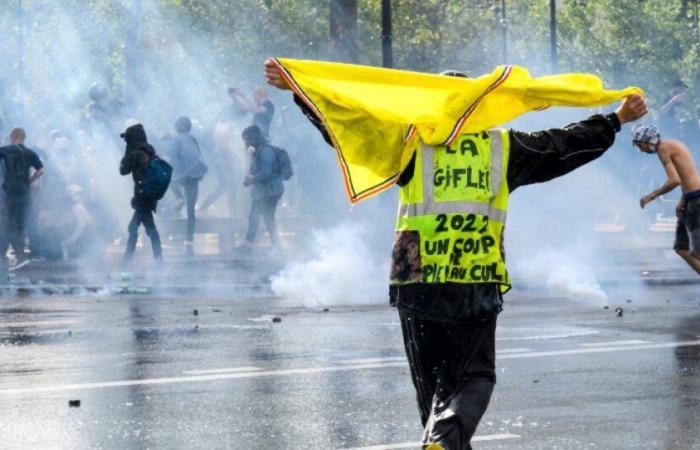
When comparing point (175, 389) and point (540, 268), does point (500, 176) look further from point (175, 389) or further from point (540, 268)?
point (540, 268)

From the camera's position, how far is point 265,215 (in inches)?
813

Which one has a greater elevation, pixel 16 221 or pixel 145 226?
pixel 16 221

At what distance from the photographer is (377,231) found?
2136cm

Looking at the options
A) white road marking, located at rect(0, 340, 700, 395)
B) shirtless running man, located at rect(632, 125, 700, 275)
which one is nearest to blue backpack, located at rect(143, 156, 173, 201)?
shirtless running man, located at rect(632, 125, 700, 275)

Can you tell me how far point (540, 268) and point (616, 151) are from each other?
11.0m

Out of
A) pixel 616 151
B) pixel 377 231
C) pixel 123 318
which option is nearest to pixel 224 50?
pixel 616 151

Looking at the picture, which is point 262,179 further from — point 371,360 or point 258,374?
point 258,374

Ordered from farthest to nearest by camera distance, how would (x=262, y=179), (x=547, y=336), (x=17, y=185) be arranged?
(x=262, y=179), (x=17, y=185), (x=547, y=336)

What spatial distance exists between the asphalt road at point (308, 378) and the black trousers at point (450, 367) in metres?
1.52

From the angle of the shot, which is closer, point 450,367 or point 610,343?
point 450,367

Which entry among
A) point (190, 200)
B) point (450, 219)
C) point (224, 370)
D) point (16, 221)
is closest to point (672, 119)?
point (190, 200)

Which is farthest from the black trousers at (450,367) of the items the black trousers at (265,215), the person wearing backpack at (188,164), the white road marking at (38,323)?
the person wearing backpack at (188,164)

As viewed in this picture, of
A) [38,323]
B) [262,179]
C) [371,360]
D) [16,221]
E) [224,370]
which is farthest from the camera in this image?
[262,179]

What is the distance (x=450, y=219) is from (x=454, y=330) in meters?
0.44
